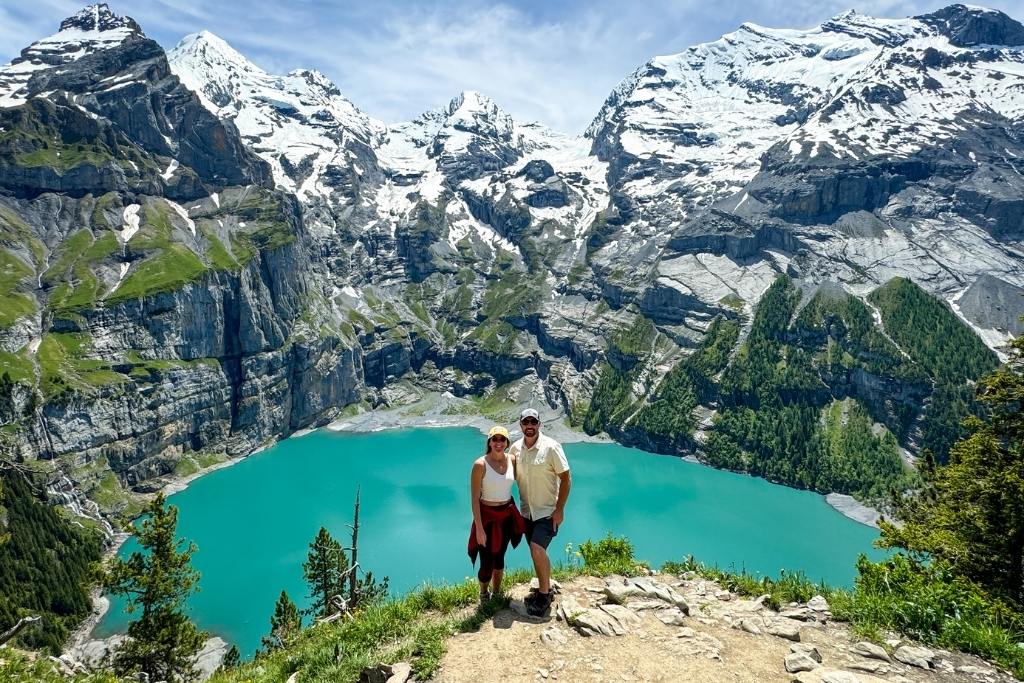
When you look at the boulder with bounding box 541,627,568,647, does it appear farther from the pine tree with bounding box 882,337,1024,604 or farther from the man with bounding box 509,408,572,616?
the pine tree with bounding box 882,337,1024,604

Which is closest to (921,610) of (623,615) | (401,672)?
(623,615)

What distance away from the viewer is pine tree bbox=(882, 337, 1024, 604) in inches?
667

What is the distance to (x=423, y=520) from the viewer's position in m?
118

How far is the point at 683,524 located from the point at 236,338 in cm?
15695

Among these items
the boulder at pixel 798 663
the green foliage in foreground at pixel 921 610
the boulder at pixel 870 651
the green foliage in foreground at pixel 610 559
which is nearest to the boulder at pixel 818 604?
the green foliage in foreground at pixel 921 610

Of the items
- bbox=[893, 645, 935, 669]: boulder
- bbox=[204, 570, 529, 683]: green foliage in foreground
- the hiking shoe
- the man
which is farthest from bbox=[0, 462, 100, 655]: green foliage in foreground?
bbox=[893, 645, 935, 669]: boulder

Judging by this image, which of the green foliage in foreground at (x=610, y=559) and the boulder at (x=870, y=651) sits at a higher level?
the boulder at (x=870, y=651)

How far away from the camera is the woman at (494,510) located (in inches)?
444

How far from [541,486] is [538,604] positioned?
7.55 feet

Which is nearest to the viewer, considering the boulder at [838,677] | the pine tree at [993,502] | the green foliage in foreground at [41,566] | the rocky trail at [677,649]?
the boulder at [838,677]

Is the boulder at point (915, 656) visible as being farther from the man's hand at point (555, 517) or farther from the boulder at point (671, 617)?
the man's hand at point (555, 517)

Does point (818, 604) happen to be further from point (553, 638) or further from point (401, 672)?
point (401, 672)

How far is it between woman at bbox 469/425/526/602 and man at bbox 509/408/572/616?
26cm

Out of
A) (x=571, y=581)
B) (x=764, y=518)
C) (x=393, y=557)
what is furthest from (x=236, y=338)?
(x=571, y=581)
